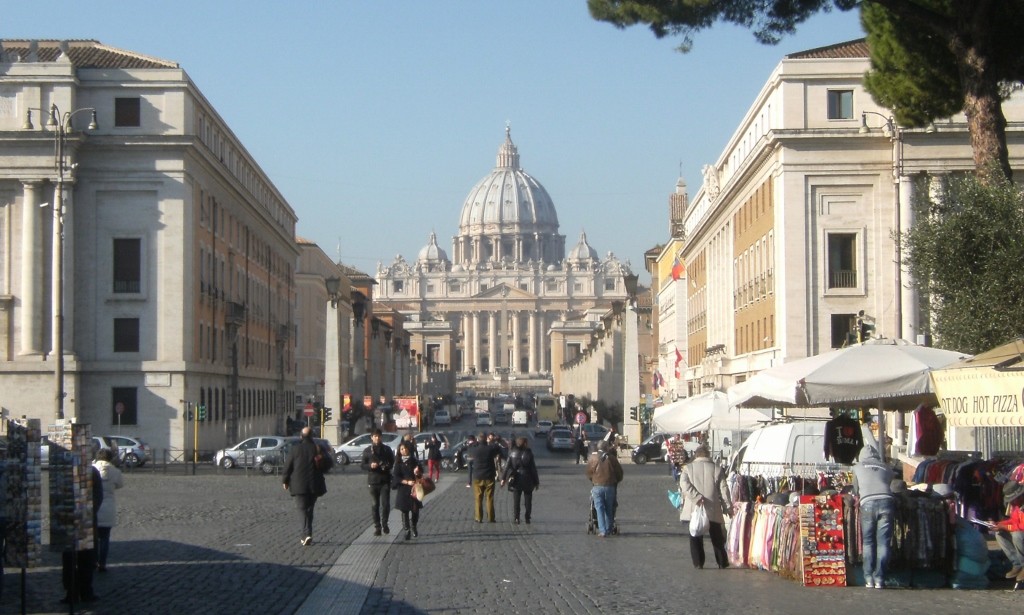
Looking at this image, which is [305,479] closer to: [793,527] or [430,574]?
[430,574]

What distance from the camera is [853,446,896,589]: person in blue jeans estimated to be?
13.9 meters

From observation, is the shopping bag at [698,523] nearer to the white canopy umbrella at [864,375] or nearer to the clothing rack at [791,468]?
the white canopy umbrella at [864,375]

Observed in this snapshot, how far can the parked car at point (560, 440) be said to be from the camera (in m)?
64.9

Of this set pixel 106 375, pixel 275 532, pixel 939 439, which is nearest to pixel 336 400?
pixel 106 375

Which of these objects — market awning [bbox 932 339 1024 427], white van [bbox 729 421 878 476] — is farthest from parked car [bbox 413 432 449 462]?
market awning [bbox 932 339 1024 427]

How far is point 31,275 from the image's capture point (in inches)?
1854

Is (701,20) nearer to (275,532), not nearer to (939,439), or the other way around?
(939,439)

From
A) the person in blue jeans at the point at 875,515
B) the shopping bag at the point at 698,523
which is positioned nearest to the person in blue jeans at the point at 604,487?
the shopping bag at the point at 698,523

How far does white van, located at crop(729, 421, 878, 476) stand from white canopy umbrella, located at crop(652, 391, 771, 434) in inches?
278

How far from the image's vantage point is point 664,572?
15.3 m

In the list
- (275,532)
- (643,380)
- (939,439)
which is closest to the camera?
(939,439)

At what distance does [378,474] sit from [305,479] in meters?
1.48

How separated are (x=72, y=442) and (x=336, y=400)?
42449 millimetres

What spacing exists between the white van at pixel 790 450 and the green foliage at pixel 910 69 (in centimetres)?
441
